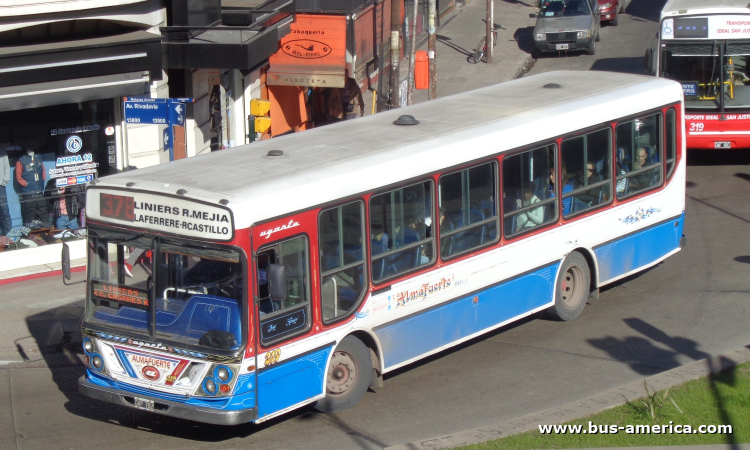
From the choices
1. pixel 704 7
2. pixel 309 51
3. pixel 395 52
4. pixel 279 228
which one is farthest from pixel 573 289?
pixel 309 51

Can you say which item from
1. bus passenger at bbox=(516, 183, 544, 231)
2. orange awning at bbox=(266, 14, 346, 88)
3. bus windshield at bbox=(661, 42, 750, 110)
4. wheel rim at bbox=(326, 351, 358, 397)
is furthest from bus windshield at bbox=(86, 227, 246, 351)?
orange awning at bbox=(266, 14, 346, 88)

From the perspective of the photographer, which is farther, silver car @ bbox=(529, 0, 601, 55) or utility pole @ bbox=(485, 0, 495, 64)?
silver car @ bbox=(529, 0, 601, 55)

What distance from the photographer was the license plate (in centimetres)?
847

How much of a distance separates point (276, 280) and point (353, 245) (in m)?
1.32

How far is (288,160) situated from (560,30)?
76.5 ft

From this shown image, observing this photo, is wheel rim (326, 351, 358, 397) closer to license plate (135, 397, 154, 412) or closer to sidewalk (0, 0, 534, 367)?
license plate (135, 397, 154, 412)

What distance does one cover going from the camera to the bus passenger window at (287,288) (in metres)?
8.26

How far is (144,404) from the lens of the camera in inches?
335

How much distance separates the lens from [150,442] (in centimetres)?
878

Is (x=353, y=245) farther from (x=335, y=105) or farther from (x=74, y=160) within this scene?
(x=335, y=105)

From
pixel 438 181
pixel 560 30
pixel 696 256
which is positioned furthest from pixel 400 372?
pixel 560 30

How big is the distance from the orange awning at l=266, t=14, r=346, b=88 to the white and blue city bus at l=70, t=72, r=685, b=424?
9.81 m

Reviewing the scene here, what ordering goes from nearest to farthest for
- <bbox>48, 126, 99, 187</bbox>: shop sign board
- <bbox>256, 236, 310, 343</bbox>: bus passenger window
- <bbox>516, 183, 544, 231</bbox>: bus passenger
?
1. <bbox>256, 236, 310, 343</bbox>: bus passenger window
2. <bbox>516, 183, 544, 231</bbox>: bus passenger
3. <bbox>48, 126, 99, 187</bbox>: shop sign board

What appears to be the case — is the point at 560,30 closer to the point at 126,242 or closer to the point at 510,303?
the point at 510,303
